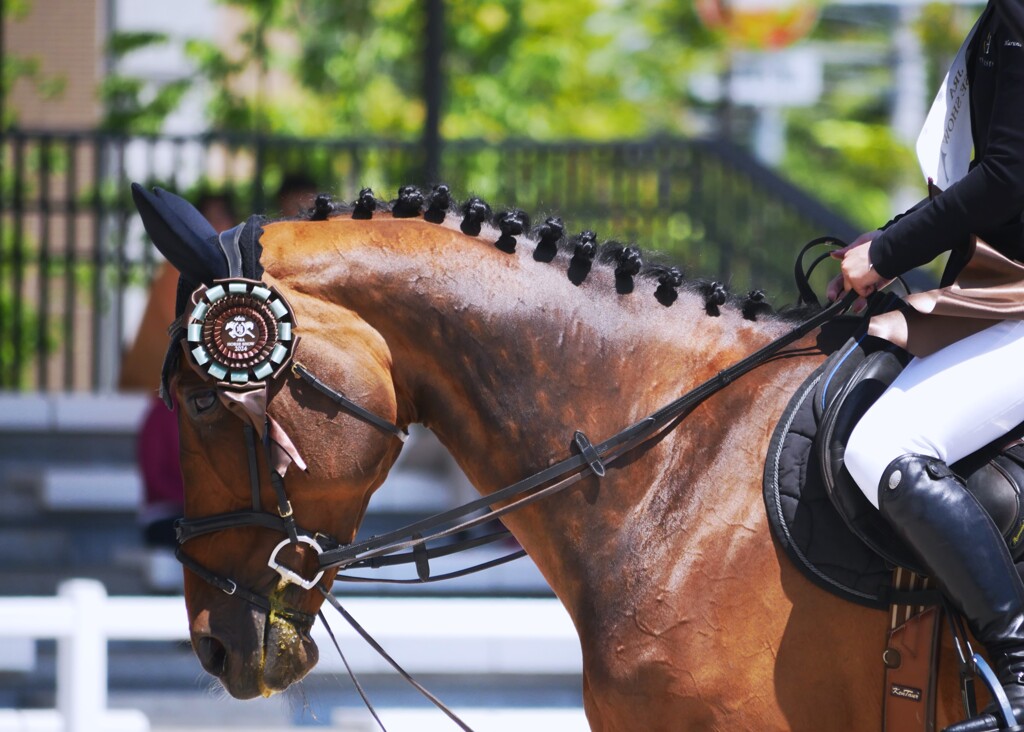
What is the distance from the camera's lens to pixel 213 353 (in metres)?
2.97

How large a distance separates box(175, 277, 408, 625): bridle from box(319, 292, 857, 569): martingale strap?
0.36ft

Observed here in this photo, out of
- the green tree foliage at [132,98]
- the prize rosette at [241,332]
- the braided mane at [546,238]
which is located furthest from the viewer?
the green tree foliage at [132,98]

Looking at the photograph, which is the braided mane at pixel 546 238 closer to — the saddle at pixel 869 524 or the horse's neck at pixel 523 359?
the horse's neck at pixel 523 359

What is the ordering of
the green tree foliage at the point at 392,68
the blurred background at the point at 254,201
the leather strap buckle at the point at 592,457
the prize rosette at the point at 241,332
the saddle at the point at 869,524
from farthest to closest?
the green tree foliage at the point at 392,68, the blurred background at the point at 254,201, the leather strap buckle at the point at 592,457, the prize rosette at the point at 241,332, the saddle at the point at 869,524

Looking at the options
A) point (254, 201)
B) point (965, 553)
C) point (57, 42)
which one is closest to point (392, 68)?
point (57, 42)

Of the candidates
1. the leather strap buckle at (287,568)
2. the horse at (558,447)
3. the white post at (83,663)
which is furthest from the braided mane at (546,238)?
the white post at (83,663)

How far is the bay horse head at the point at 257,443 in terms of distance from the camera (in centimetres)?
296

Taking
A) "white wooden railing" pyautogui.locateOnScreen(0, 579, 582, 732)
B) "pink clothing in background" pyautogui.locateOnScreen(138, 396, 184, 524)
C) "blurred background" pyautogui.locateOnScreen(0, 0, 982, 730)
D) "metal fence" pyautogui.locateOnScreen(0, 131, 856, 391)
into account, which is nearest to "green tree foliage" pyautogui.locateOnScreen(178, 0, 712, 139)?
"blurred background" pyautogui.locateOnScreen(0, 0, 982, 730)

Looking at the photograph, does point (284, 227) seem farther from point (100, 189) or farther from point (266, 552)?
point (100, 189)

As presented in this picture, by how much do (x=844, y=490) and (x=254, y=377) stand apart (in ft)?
4.27

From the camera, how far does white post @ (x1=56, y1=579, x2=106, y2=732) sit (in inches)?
218

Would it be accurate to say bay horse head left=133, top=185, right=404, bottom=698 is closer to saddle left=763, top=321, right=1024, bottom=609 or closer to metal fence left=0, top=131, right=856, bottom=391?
saddle left=763, top=321, right=1024, bottom=609

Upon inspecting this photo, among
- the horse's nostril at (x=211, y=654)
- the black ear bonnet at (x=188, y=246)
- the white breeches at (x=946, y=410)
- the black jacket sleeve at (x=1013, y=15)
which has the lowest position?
the horse's nostril at (x=211, y=654)

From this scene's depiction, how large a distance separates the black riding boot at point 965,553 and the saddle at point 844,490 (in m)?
0.09
